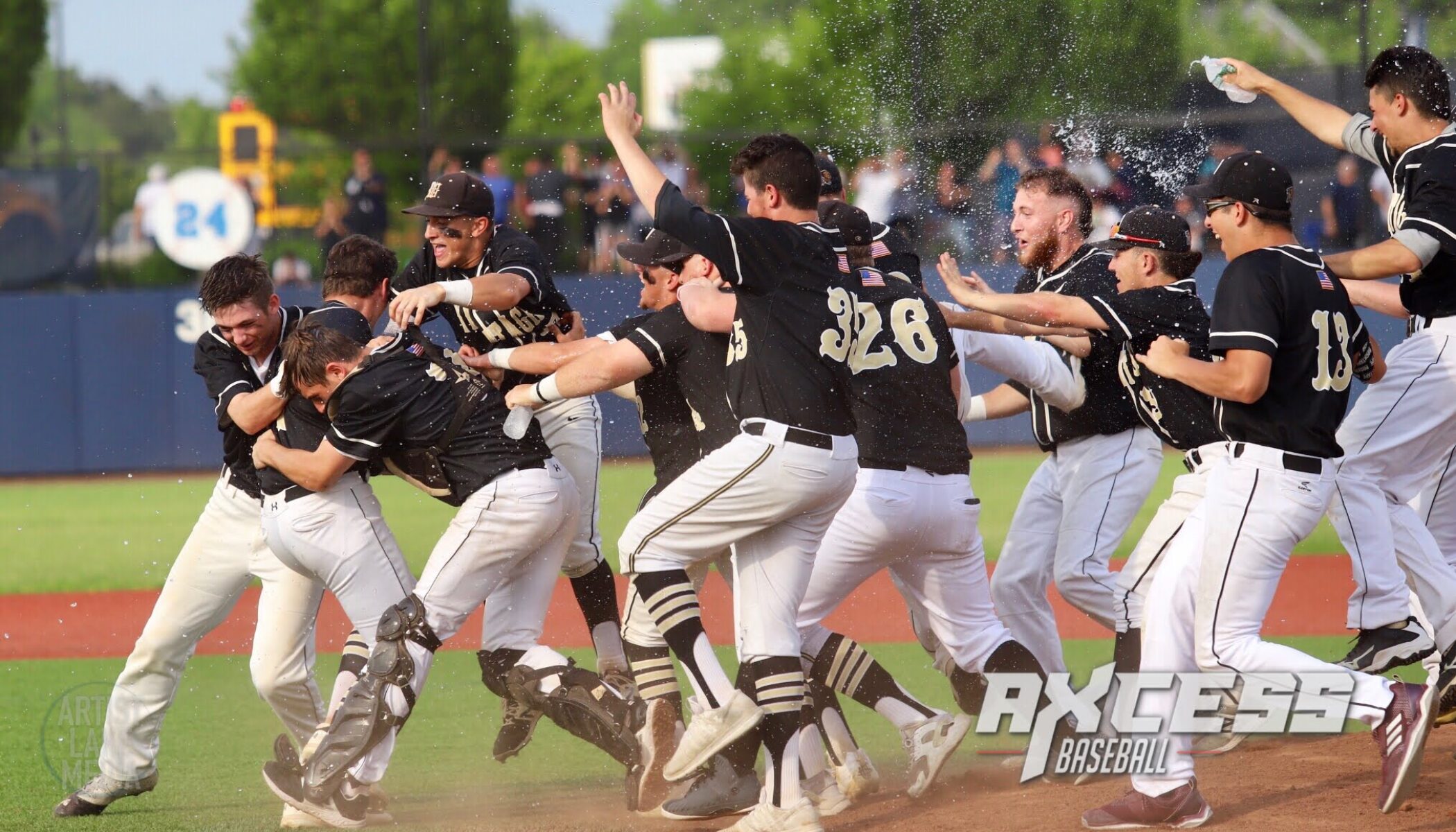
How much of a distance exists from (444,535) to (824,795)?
5.42 feet

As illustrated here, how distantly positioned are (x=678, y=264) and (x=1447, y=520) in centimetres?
328

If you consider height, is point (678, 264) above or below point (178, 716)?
above

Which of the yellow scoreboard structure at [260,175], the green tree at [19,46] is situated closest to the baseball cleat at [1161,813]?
the yellow scoreboard structure at [260,175]

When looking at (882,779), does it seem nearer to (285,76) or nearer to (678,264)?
(678,264)

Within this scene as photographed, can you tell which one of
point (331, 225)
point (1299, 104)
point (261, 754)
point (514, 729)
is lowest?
point (261, 754)

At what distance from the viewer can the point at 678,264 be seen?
5703 mm

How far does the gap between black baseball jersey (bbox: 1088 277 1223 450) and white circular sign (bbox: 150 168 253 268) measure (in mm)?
14369

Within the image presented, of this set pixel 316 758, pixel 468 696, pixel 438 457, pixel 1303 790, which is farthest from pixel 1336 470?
pixel 468 696

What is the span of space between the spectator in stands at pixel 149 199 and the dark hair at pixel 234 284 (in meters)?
14.0

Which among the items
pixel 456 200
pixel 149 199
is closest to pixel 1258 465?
pixel 456 200

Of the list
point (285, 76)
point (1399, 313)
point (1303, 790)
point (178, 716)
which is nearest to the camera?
point (1303, 790)

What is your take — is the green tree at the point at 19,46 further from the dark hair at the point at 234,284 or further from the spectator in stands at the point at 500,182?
the dark hair at the point at 234,284

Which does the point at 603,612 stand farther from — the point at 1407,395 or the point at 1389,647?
the point at 1407,395

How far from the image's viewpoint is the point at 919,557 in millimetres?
5504
